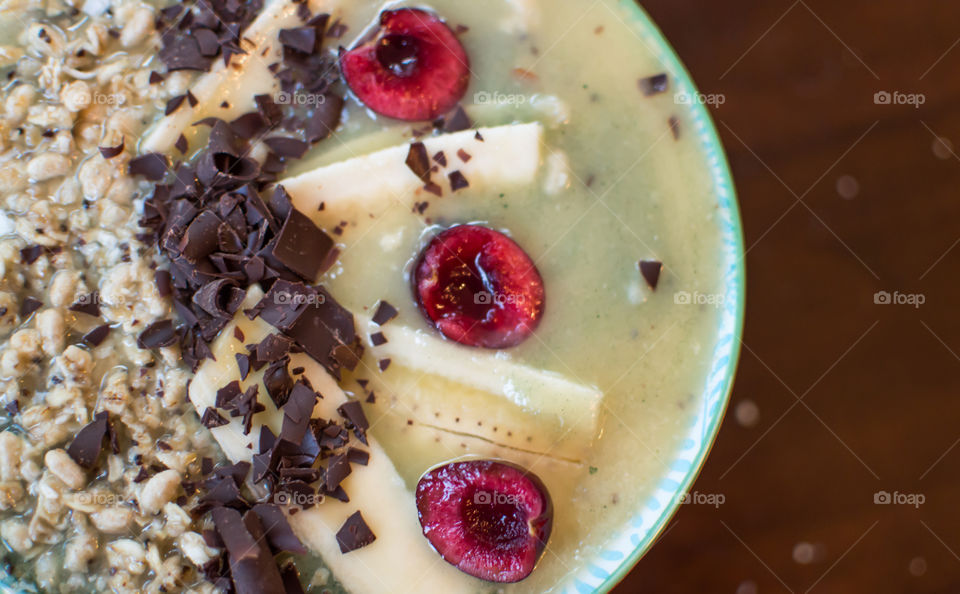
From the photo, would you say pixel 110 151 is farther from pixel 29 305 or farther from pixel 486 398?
pixel 486 398

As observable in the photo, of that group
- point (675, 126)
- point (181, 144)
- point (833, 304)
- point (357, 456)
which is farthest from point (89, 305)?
point (833, 304)

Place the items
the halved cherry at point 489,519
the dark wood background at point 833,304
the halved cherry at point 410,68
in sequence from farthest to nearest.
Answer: the dark wood background at point 833,304
the halved cherry at point 410,68
the halved cherry at point 489,519

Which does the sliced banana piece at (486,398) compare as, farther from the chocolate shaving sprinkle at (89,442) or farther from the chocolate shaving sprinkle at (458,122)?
the chocolate shaving sprinkle at (89,442)

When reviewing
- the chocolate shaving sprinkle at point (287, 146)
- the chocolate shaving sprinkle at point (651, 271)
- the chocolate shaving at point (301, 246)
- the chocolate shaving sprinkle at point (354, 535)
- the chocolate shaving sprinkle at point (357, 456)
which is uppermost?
the chocolate shaving sprinkle at point (287, 146)

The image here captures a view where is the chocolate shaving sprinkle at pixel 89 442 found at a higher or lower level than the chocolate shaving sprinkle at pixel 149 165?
lower

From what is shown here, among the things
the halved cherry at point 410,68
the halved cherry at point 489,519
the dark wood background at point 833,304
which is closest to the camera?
the halved cherry at point 489,519

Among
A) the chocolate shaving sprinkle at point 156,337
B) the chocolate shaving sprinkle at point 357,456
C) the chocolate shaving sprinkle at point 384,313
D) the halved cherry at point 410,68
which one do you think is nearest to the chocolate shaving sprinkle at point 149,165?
the chocolate shaving sprinkle at point 156,337

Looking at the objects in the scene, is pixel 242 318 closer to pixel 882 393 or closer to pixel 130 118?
pixel 130 118
